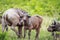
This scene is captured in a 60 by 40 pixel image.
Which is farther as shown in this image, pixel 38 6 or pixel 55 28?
pixel 38 6

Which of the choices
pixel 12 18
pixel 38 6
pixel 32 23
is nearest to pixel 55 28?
pixel 32 23

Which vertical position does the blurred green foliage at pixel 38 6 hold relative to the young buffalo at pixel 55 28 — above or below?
above

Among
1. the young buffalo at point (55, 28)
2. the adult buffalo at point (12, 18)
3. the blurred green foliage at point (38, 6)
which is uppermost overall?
the blurred green foliage at point (38, 6)

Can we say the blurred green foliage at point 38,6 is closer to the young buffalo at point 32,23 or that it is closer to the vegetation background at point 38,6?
the vegetation background at point 38,6

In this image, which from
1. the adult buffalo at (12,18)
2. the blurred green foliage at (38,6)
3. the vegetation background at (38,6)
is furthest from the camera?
the blurred green foliage at (38,6)

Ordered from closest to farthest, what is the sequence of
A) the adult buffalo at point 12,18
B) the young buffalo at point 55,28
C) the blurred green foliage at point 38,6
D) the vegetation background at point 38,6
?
the adult buffalo at point 12,18
the young buffalo at point 55,28
the vegetation background at point 38,6
the blurred green foliage at point 38,6

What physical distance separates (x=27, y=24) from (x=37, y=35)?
2.21ft

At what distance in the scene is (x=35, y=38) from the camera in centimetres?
1091

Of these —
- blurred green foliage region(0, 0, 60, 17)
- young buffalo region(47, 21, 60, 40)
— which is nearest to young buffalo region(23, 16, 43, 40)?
young buffalo region(47, 21, 60, 40)

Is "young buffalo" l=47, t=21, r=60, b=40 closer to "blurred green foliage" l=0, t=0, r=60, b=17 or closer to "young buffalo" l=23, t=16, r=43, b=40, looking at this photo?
"young buffalo" l=23, t=16, r=43, b=40

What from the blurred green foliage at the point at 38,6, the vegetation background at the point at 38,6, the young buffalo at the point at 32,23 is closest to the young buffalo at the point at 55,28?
the young buffalo at the point at 32,23

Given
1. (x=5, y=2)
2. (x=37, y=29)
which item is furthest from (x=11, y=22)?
(x=5, y=2)

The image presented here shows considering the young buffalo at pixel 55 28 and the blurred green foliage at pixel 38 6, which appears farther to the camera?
the blurred green foliage at pixel 38 6

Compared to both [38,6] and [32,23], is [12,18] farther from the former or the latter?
[38,6]
